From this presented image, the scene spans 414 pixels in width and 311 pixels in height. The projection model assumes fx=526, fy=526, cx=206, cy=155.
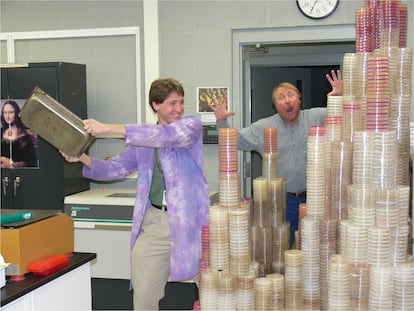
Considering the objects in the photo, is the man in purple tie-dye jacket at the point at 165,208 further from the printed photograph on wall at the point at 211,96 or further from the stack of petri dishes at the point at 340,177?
the printed photograph on wall at the point at 211,96

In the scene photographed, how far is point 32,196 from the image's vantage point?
4.09 meters

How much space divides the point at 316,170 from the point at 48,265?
107 cm

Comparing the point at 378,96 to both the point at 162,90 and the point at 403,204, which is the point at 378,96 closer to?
the point at 403,204

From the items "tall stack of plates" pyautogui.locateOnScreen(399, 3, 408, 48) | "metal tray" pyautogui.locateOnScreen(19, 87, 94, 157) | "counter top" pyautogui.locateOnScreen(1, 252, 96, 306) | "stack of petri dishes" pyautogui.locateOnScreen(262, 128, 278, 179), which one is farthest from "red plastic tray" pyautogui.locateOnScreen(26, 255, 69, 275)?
"tall stack of plates" pyautogui.locateOnScreen(399, 3, 408, 48)

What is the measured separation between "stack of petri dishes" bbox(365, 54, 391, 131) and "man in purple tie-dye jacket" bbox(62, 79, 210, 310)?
3.29 feet

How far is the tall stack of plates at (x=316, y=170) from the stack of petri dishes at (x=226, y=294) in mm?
354

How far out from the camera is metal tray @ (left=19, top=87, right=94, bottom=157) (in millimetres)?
1937

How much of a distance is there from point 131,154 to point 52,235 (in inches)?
28.3

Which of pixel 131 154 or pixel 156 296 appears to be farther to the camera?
pixel 131 154

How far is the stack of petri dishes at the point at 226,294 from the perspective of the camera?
1757 mm

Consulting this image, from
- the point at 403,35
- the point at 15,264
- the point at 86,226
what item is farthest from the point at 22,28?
the point at 403,35

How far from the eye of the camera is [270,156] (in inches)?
85.6

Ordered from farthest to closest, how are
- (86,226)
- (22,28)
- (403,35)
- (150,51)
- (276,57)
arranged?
(276,57)
(22,28)
(150,51)
(86,226)
(403,35)

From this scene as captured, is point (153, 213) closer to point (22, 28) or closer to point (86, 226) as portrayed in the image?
point (86, 226)
